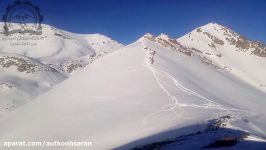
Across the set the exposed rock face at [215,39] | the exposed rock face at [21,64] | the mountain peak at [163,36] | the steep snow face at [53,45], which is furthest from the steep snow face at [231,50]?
the steep snow face at [53,45]

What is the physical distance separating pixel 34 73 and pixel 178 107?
55.8m

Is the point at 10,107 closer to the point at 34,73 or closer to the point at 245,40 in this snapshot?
the point at 34,73

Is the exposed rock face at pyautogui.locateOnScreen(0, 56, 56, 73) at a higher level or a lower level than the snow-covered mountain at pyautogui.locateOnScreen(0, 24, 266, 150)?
higher

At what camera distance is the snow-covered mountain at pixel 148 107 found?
17562 mm

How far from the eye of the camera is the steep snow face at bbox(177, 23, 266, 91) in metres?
39.2

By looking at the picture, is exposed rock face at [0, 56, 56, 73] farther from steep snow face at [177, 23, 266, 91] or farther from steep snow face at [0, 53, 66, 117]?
steep snow face at [177, 23, 266, 91]

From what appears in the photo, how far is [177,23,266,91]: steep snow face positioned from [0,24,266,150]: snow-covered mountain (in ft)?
10.1

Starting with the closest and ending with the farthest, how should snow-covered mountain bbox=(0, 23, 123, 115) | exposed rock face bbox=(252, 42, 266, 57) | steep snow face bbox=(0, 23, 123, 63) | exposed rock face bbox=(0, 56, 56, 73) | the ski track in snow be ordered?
the ski track in snow, exposed rock face bbox=(252, 42, 266, 57), snow-covered mountain bbox=(0, 23, 123, 115), exposed rock face bbox=(0, 56, 56, 73), steep snow face bbox=(0, 23, 123, 63)

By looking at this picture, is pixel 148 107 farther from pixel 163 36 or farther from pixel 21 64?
pixel 21 64

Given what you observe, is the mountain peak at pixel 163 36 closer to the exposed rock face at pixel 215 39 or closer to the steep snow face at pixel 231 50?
the steep snow face at pixel 231 50

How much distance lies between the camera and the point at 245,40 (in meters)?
46.1

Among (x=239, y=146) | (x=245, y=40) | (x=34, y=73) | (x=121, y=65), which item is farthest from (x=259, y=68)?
(x=34, y=73)

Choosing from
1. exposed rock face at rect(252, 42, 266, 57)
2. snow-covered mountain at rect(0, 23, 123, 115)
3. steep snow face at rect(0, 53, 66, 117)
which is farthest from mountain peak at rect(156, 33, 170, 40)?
snow-covered mountain at rect(0, 23, 123, 115)

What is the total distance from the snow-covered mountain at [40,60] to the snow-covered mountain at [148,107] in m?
29.5
